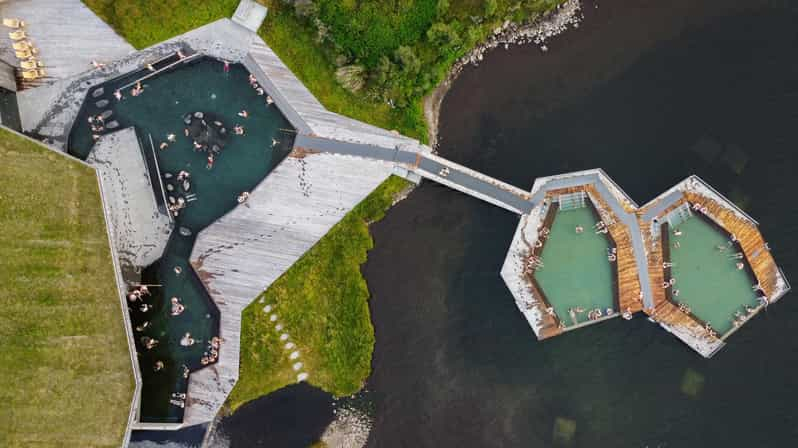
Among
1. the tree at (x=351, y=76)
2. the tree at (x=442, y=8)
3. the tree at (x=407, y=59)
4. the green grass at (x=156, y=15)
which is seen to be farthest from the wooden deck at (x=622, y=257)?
the green grass at (x=156, y=15)

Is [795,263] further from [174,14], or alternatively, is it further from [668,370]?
[174,14]

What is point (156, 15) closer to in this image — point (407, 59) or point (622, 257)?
point (407, 59)

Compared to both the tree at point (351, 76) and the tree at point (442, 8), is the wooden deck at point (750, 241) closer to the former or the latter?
the tree at point (442, 8)

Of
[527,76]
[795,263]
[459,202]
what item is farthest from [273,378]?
[795,263]

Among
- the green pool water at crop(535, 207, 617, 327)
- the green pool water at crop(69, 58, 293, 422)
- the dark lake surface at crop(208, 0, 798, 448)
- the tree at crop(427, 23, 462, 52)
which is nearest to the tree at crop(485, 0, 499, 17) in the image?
the tree at crop(427, 23, 462, 52)

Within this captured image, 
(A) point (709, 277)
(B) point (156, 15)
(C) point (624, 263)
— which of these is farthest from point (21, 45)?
(A) point (709, 277)
